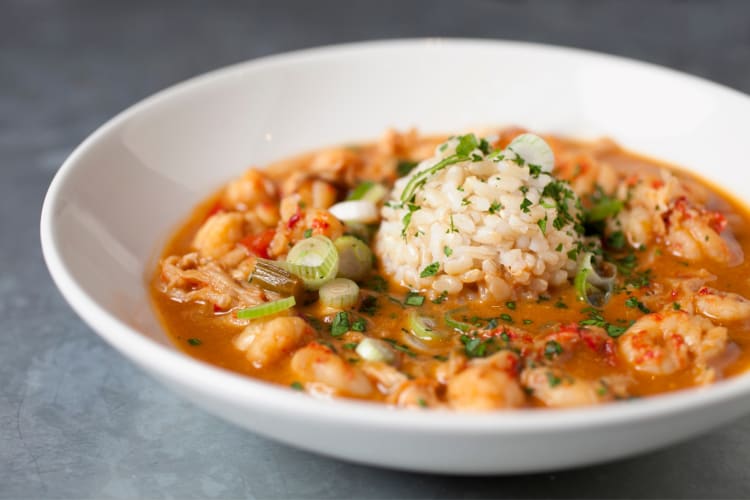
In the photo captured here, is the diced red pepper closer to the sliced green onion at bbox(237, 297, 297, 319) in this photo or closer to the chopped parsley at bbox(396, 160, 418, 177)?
the chopped parsley at bbox(396, 160, 418, 177)

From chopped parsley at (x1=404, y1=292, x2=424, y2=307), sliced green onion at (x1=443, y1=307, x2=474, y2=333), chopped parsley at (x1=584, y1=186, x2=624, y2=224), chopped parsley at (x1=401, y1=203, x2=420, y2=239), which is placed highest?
chopped parsley at (x1=584, y1=186, x2=624, y2=224)

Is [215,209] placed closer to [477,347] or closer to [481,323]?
[481,323]

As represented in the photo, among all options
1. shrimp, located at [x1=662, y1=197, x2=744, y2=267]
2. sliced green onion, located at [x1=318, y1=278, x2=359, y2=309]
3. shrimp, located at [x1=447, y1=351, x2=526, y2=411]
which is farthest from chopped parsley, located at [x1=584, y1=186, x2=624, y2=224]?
shrimp, located at [x1=447, y1=351, x2=526, y2=411]

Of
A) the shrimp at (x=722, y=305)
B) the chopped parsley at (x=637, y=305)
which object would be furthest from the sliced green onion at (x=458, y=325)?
the shrimp at (x=722, y=305)

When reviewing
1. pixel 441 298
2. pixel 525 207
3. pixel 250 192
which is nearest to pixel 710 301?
pixel 525 207

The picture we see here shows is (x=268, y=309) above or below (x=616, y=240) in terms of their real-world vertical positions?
below

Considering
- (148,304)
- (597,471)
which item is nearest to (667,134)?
(597,471)

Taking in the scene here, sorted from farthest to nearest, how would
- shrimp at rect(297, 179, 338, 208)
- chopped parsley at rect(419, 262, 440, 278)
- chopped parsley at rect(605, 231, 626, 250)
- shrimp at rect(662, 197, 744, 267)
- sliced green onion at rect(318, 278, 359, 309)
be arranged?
shrimp at rect(297, 179, 338, 208) → chopped parsley at rect(605, 231, 626, 250) → shrimp at rect(662, 197, 744, 267) → chopped parsley at rect(419, 262, 440, 278) → sliced green onion at rect(318, 278, 359, 309)
